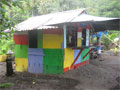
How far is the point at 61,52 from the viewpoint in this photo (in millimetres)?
6098

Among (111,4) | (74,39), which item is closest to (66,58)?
(74,39)

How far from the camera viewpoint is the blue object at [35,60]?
6729mm

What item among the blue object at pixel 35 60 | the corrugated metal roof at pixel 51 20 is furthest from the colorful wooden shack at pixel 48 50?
the corrugated metal roof at pixel 51 20

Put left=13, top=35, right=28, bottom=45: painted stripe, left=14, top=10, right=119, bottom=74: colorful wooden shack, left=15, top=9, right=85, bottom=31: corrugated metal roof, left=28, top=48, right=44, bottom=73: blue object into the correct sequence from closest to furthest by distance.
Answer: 1. left=15, top=9, right=85, bottom=31: corrugated metal roof
2. left=14, top=10, right=119, bottom=74: colorful wooden shack
3. left=28, top=48, right=44, bottom=73: blue object
4. left=13, top=35, right=28, bottom=45: painted stripe

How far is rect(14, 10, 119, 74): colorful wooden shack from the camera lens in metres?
6.14

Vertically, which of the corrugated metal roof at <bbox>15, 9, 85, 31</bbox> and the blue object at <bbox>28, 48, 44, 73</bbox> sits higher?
the corrugated metal roof at <bbox>15, 9, 85, 31</bbox>

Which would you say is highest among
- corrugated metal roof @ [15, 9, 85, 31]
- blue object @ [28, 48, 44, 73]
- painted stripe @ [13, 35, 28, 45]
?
corrugated metal roof @ [15, 9, 85, 31]

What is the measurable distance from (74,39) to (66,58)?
111 cm

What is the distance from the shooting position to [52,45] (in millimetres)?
6344

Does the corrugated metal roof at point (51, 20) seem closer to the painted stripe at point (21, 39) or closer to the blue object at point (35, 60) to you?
the painted stripe at point (21, 39)

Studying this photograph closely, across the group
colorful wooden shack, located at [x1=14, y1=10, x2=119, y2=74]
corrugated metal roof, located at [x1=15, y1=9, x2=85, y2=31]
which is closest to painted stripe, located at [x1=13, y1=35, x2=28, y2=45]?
colorful wooden shack, located at [x1=14, y1=10, x2=119, y2=74]

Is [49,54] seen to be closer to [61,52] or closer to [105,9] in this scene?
[61,52]

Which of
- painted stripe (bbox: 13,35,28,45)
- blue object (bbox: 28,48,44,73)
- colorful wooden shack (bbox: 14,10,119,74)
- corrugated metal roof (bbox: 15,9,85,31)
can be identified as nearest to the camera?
corrugated metal roof (bbox: 15,9,85,31)

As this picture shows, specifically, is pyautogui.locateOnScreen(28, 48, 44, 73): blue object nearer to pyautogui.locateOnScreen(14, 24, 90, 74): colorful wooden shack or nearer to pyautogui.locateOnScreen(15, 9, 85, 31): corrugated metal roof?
pyautogui.locateOnScreen(14, 24, 90, 74): colorful wooden shack
